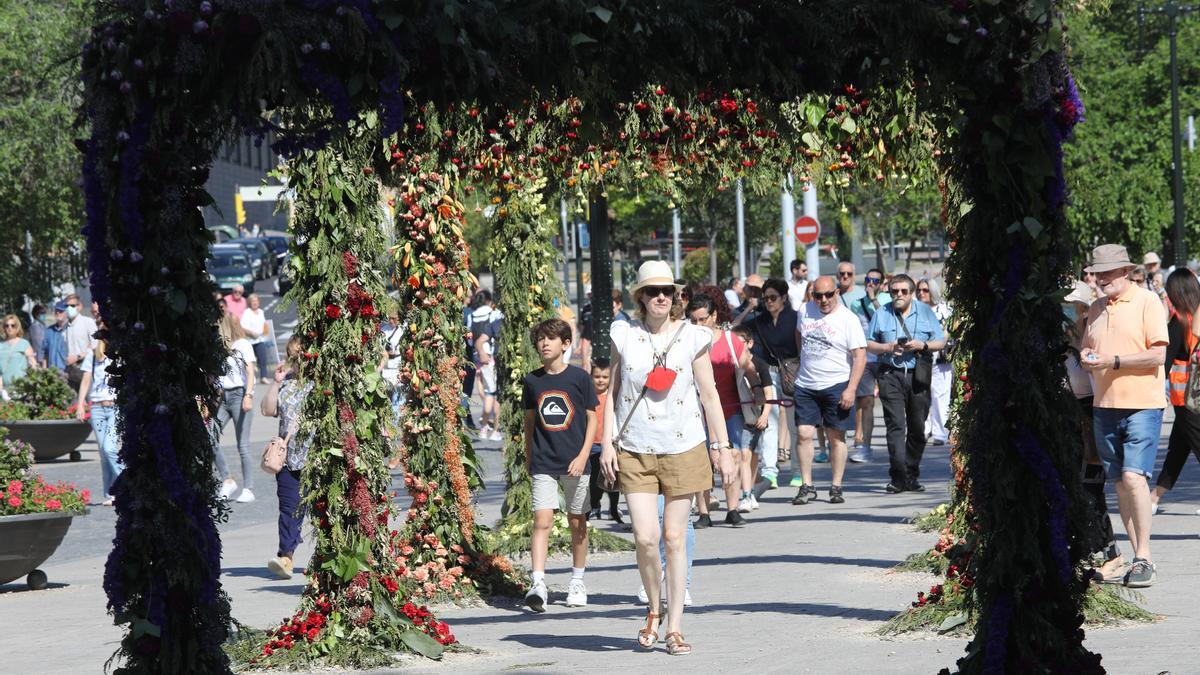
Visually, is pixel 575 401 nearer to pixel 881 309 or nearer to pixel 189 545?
pixel 189 545

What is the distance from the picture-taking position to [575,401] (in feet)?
31.9

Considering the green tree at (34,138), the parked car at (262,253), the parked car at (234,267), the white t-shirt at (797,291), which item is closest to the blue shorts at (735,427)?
the white t-shirt at (797,291)

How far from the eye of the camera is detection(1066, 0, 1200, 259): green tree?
145ft

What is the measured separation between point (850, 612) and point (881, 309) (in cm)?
701

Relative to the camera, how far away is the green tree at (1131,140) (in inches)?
1736

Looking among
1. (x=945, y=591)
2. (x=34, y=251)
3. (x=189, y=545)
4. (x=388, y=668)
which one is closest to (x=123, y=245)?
(x=189, y=545)

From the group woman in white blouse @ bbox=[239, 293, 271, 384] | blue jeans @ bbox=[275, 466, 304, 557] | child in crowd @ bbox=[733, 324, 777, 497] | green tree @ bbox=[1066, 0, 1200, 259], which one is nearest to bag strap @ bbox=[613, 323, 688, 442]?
blue jeans @ bbox=[275, 466, 304, 557]

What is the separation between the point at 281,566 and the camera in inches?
448

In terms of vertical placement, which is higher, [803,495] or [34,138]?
[34,138]

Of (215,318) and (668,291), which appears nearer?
(215,318)

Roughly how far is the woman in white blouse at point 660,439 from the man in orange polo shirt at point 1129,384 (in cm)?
234

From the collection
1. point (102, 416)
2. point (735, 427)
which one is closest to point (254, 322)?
point (102, 416)

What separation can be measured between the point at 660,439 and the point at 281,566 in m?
4.17

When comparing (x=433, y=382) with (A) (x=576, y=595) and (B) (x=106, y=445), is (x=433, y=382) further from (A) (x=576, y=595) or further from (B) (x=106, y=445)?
(B) (x=106, y=445)
